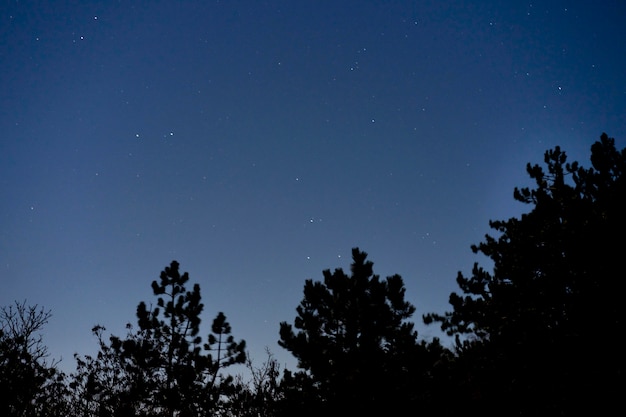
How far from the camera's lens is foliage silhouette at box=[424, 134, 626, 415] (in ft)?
25.0

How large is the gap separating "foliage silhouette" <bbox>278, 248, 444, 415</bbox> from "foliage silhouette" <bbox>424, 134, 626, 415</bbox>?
1839 millimetres

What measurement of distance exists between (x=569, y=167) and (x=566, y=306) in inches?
194

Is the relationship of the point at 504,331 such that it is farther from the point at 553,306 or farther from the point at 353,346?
the point at 353,346

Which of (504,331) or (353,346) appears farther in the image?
(353,346)

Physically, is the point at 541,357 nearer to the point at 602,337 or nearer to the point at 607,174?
the point at 602,337

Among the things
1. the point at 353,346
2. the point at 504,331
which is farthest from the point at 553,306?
the point at 353,346

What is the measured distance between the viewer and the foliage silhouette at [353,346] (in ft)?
39.0

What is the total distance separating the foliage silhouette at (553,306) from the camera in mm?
7609

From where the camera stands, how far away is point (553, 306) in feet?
29.3

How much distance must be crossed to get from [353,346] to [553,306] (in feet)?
24.0

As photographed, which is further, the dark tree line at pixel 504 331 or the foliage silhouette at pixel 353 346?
the foliage silhouette at pixel 353 346

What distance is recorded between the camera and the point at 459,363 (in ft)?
29.8

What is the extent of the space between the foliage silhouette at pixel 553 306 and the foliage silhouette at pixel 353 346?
184 cm

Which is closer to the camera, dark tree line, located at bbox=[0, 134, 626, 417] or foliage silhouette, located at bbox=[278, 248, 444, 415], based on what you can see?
dark tree line, located at bbox=[0, 134, 626, 417]
